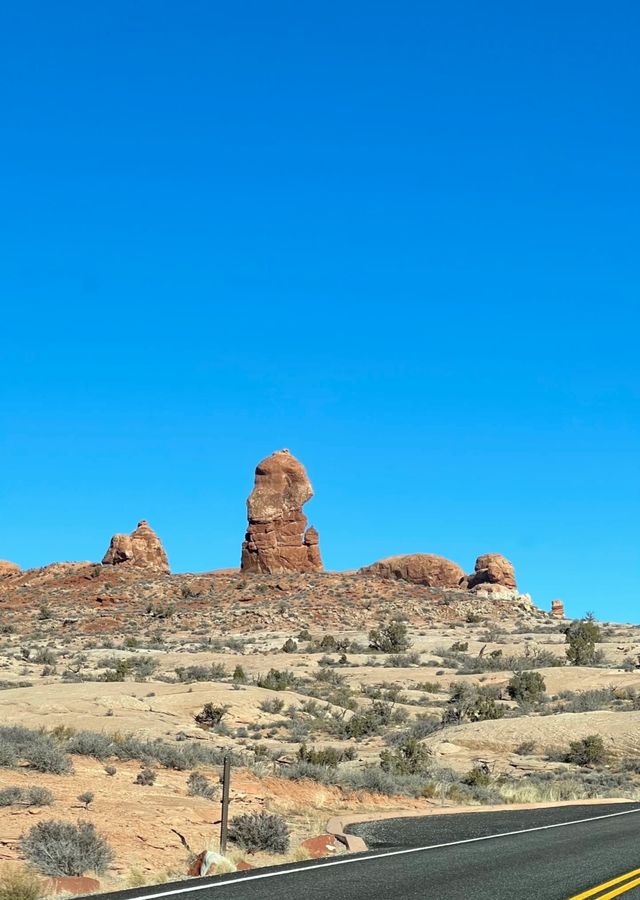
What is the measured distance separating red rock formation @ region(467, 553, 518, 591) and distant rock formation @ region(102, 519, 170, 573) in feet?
114

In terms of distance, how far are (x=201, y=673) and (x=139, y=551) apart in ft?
139

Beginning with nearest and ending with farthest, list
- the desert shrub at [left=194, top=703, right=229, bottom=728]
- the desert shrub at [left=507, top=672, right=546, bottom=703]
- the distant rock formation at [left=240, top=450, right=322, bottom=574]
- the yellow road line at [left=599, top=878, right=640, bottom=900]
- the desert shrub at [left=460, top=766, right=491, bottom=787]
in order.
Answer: the yellow road line at [left=599, top=878, right=640, bottom=900] < the desert shrub at [left=460, top=766, right=491, bottom=787] < the desert shrub at [left=194, top=703, right=229, bottom=728] < the desert shrub at [left=507, top=672, right=546, bottom=703] < the distant rock formation at [left=240, top=450, right=322, bottom=574]

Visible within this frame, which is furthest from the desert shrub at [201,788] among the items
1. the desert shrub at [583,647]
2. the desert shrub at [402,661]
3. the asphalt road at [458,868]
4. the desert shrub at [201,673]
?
the desert shrub at [583,647]

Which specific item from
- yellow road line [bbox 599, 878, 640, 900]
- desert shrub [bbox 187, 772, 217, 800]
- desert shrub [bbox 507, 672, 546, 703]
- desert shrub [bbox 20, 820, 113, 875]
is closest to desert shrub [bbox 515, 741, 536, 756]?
desert shrub [bbox 507, 672, 546, 703]

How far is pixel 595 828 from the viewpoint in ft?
53.7

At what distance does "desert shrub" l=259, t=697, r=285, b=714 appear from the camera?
118 ft

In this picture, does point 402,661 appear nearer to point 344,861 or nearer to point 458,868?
point 344,861

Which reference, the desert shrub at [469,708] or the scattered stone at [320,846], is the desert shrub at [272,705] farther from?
the scattered stone at [320,846]

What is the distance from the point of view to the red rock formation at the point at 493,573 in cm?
10181

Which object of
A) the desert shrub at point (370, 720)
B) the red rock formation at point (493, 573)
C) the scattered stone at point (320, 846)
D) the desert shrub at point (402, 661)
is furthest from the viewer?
the red rock formation at point (493, 573)

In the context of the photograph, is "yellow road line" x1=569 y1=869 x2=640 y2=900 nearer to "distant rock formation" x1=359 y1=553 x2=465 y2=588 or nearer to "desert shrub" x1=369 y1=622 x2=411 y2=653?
"desert shrub" x1=369 y1=622 x2=411 y2=653

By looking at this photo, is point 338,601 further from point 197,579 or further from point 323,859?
point 323,859

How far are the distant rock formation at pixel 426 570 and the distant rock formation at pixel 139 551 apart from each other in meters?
21.9

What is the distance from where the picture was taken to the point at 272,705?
3638 cm
